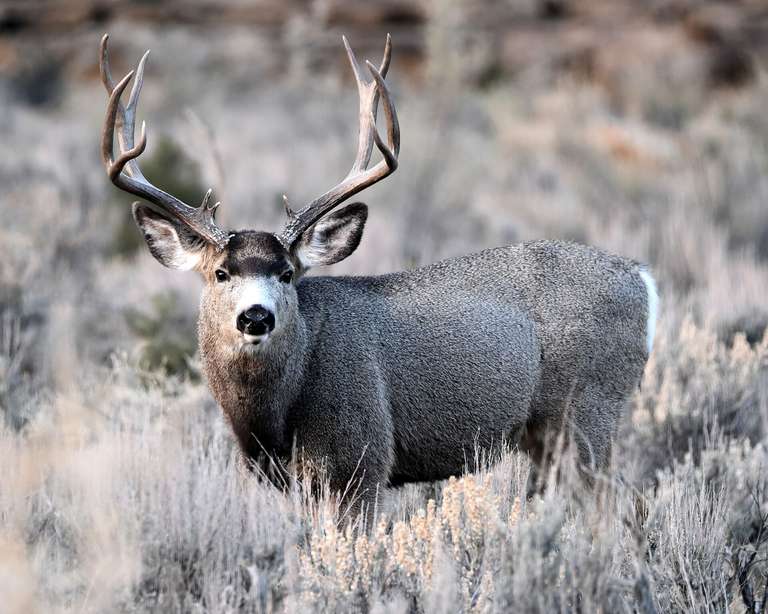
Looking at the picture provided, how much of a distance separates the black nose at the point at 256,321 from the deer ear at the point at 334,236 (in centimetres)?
81

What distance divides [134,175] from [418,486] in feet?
7.91

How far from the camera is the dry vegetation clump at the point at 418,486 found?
13.6ft

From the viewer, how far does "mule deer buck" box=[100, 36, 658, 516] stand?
17.1ft

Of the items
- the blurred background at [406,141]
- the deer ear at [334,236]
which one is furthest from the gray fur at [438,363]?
the blurred background at [406,141]

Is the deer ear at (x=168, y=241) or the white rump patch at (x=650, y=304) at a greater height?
the deer ear at (x=168, y=241)

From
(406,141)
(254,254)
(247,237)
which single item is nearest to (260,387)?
(254,254)

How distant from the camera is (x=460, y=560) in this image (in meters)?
4.41

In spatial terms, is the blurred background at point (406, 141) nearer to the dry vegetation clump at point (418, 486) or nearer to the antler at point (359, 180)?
the dry vegetation clump at point (418, 486)

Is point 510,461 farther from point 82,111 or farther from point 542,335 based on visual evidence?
point 82,111

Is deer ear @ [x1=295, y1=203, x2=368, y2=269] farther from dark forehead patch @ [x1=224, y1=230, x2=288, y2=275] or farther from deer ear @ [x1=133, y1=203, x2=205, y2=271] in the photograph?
deer ear @ [x1=133, y1=203, x2=205, y2=271]

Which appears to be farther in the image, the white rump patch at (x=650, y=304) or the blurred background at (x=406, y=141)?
the blurred background at (x=406, y=141)

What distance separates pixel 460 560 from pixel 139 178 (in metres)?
2.54

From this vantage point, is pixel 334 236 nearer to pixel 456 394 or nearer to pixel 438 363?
pixel 438 363

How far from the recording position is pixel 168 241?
18.6 ft
